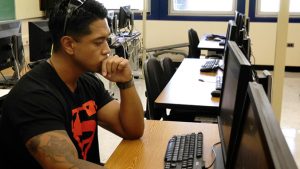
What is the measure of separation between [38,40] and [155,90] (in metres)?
0.97

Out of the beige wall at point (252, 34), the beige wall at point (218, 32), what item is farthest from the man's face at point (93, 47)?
the beige wall at point (252, 34)

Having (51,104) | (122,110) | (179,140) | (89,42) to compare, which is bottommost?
(179,140)

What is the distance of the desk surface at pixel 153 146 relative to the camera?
1.46m

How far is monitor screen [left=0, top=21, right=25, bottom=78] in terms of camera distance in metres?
2.77

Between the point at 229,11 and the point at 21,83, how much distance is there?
19.4ft

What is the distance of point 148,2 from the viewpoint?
22.8 feet

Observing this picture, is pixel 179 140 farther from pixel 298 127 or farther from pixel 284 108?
pixel 284 108

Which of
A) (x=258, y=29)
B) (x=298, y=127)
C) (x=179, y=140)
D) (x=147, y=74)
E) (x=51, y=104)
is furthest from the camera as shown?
(x=258, y=29)

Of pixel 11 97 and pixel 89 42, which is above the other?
pixel 89 42

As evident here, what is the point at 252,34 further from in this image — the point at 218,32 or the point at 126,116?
the point at 126,116

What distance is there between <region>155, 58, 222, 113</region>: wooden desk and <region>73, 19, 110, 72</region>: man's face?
954mm

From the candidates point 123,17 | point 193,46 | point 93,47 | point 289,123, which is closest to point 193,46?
point 193,46

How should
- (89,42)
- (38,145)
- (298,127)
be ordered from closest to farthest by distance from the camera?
(38,145) → (89,42) → (298,127)

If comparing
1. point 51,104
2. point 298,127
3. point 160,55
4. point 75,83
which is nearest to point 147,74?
point 75,83
